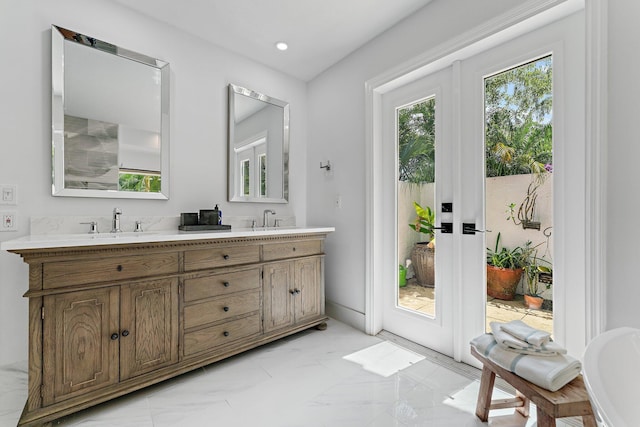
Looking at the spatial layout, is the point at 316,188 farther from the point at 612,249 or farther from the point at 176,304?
the point at 612,249

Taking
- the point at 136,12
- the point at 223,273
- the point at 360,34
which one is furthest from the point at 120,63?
the point at 360,34

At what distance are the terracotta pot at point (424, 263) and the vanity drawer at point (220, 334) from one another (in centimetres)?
128

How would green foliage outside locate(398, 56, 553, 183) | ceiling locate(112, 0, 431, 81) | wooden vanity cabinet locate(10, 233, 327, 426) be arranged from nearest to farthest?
wooden vanity cabinet locate(10, 233, 327, 426), green foliage outside locate(398, 56, 553, 183), ceiling locate(112, 0, 431, 81)

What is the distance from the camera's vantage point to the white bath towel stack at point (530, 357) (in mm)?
1129

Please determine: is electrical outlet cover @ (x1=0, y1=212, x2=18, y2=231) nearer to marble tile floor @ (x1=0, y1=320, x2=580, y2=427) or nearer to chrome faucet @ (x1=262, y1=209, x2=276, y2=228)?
marble tile floor @ (x1=0, y1=320, x2=580, y2=427)

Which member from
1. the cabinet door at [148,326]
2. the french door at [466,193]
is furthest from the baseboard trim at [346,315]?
the cabinet door at [148,326]

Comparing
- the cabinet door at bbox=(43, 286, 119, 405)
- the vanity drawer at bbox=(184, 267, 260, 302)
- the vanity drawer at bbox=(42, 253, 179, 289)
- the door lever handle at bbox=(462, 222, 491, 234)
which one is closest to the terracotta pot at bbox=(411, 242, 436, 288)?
the door lever handle at bbox=(462, 222, 491, 234)

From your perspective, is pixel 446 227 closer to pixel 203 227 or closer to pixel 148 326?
pixel 203 227

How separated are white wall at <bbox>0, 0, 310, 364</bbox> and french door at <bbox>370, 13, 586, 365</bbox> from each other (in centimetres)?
120

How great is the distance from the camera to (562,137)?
1.55m

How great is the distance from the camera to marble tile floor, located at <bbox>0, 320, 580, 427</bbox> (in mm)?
1444

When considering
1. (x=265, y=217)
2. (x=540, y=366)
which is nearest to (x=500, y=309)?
(x=540, y=366)

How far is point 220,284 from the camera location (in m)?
1.94

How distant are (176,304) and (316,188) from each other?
5.71 feet
